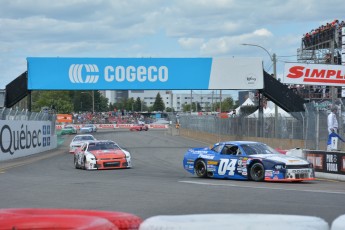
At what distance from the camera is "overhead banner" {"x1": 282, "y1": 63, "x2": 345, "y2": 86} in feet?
93.4

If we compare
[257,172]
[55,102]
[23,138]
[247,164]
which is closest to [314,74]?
[247,164]

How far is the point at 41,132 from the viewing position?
4328 cm

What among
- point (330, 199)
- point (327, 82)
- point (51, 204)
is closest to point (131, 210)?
point (51, 204)

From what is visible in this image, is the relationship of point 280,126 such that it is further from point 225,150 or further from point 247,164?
point 247,164

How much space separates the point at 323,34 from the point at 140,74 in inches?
1227

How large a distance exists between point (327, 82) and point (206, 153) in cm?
1047

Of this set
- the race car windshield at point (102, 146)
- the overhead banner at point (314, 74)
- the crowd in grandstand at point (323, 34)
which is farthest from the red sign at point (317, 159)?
the crowd in grandstand at point (323, 34)

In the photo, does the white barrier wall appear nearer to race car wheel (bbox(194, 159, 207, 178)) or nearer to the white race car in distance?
the white race car in distance

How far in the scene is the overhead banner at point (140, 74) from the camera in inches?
1447

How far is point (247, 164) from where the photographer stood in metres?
19.0

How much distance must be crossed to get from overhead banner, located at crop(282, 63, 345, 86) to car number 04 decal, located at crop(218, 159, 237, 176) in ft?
32.2

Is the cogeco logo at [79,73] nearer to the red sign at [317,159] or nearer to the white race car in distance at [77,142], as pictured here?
the white race car in distance at [77,142]

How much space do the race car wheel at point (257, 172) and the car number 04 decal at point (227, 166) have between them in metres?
0.71

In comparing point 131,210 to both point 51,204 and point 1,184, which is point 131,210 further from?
point 1,184
